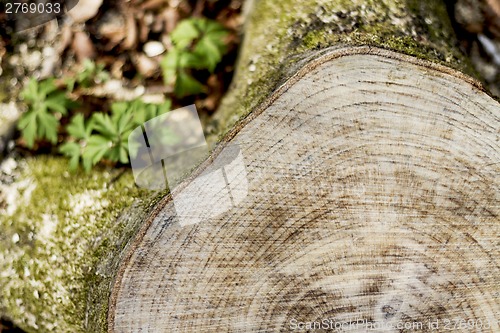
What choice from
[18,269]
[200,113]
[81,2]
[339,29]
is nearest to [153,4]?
[81,2]

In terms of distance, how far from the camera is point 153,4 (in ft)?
9.18

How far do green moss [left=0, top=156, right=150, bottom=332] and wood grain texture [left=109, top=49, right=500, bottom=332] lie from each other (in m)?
0.37

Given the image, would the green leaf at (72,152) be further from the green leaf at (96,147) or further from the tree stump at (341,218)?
the tree stump at (341,218)

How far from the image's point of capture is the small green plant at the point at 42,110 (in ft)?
8.10

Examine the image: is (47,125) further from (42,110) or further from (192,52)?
(192,52)

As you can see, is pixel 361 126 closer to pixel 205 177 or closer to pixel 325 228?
pixel 325 228

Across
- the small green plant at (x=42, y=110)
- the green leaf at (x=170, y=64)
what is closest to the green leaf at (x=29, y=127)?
the small green plant at (x=42, y=110)

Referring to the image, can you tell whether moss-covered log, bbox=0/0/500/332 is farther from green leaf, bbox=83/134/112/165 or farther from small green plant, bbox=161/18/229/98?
small green plant, bbox=161/18/229/98

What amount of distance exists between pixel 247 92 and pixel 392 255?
2.97ft

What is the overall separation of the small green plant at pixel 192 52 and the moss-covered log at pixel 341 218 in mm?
1011

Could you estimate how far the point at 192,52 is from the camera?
2.64 metres

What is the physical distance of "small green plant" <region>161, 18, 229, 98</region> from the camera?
8.53 feet

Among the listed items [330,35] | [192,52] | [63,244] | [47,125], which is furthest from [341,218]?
[47,125]

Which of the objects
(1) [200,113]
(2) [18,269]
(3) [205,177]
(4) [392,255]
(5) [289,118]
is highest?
(5) [289,118]
